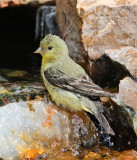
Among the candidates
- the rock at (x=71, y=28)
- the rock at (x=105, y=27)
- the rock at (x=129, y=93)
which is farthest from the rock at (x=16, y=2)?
Answer: the rock at (x=129, y=93)

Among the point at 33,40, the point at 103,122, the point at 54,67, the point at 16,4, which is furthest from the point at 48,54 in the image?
the point at 33,40

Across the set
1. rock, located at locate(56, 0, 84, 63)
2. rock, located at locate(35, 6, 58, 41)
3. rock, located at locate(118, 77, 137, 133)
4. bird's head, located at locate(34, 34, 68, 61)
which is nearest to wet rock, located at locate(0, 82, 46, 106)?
bird's head, located at locate(34, 34, 68, 61)

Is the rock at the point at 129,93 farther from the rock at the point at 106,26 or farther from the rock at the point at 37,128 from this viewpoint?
the rock at the point at 106,26

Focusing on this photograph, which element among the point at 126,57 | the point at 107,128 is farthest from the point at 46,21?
the point at 107,128

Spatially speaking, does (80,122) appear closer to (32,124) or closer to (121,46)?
(32,124)

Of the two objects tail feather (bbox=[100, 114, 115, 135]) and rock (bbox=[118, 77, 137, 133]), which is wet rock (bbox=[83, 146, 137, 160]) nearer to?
tail feather (bbox=[100, 114, 115, 135])

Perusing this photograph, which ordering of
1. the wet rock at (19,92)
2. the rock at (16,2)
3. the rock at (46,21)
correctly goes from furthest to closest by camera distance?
the rock at (46,21), the rock at (16,2), the wet rock at (19,92)

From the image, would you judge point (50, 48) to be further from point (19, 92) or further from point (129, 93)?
point (129, 93)
